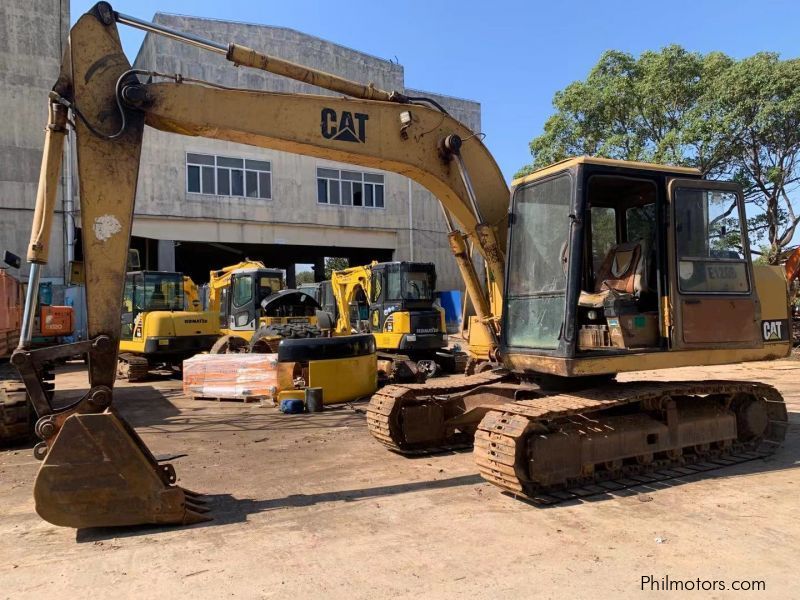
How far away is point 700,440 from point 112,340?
18.5ft

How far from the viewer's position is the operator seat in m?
5.96

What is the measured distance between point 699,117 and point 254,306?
50.2ft

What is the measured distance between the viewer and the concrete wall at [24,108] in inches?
912

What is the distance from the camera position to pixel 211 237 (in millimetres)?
26688

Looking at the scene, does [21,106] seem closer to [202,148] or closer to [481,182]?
[202,148]

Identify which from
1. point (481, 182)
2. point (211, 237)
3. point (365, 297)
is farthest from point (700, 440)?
point (211, 237)

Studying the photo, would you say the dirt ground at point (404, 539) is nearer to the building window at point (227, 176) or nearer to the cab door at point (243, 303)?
the cab door at point (243, 303)

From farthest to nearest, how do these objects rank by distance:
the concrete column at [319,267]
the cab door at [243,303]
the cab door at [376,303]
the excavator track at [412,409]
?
the concrete column at [319,267] < the cab door at [243,303] < the cab door at [376,303] < the excavator track at [412,409]

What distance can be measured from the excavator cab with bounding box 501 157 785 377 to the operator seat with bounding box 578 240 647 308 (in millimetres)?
11

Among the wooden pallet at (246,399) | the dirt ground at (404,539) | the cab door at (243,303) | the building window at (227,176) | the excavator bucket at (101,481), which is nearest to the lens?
the dirt ground at (404,539)

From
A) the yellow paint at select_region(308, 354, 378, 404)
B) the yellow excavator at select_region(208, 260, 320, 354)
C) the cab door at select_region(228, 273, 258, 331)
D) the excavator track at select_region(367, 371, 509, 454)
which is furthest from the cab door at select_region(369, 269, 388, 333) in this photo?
the excavator track at select_region(367, 371, 509, 454)

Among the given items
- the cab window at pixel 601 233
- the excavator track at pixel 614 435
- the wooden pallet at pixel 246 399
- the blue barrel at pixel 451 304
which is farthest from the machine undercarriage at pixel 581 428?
the blue barrel at pixel 451 304

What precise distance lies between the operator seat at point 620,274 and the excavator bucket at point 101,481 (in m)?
4.04

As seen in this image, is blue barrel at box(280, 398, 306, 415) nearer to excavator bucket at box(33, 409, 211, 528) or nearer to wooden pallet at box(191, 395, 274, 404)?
wooden pallet at box(191, 395, 274, 404)
